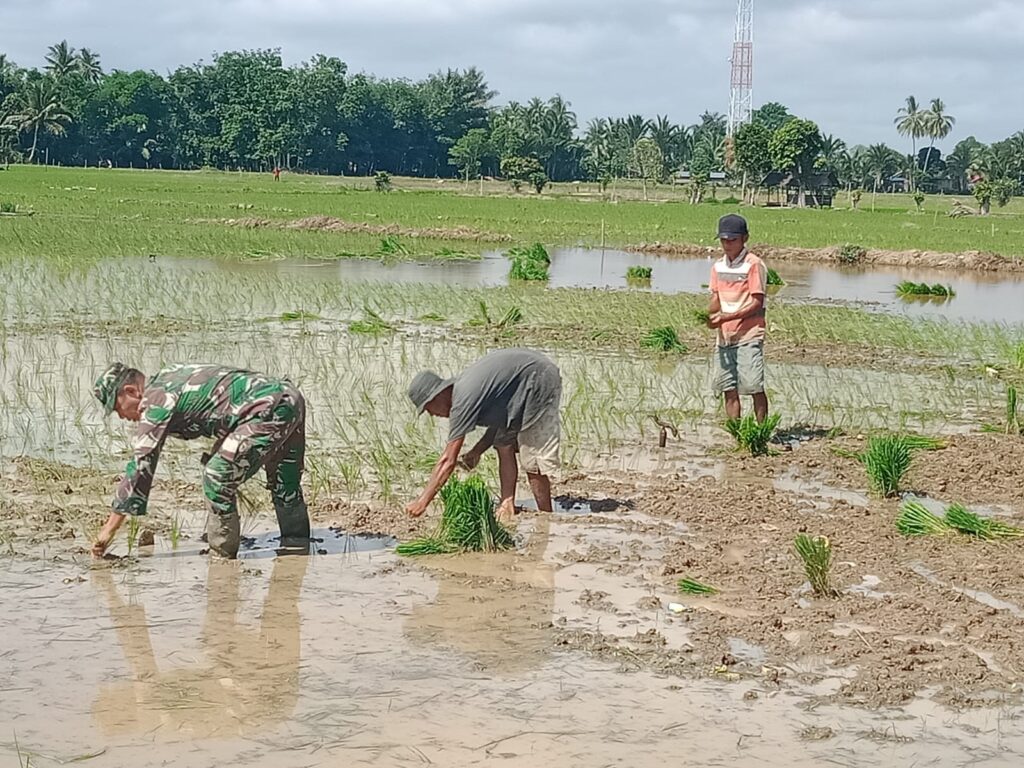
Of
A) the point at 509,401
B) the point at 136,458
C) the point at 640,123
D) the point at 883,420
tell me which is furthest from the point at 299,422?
the point at 640,123

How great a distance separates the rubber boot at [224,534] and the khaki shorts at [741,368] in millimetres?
3774

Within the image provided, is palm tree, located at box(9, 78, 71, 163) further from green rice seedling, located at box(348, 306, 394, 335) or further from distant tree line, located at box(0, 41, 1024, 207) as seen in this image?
green rice seedling, located at box(348, 306, 394, 335)

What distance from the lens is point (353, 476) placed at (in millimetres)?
6613

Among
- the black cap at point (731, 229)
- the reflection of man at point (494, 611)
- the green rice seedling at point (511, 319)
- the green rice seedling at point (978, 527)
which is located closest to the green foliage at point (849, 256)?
the green rice seedling at point (511, 319)

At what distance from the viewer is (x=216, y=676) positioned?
412cm

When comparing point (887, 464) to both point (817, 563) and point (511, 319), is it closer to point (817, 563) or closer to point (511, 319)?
point (817, 563)

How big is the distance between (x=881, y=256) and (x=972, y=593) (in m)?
21.3

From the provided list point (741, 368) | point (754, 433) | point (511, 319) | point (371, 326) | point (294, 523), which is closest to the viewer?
point (294, 523)

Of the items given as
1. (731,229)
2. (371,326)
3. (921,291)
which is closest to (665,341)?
(371,326)

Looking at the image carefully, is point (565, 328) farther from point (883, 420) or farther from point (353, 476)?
point (353, 476)

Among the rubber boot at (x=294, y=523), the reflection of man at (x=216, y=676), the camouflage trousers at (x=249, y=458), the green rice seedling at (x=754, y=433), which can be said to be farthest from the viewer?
the green rice seedling at (x=754, y=433)

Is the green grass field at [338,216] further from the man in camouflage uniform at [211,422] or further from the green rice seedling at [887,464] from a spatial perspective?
the green rice seedling at [887,464]

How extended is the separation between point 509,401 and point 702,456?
7.09 feet

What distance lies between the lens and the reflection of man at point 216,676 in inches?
148
